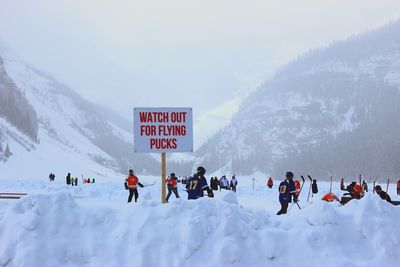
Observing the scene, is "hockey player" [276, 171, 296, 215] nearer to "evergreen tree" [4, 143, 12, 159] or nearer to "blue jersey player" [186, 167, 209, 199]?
"blue jersey player" [186, 167, 209, 199]

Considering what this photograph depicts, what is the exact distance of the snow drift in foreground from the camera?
827 centimetres


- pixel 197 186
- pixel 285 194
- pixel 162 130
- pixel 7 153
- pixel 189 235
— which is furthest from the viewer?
pixel 7 153

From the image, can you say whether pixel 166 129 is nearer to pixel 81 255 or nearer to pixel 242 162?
pixel 81 255

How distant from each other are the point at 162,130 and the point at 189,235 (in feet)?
11.1

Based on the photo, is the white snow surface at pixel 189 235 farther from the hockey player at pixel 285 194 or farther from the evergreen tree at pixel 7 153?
the evergreen tree at pixel 7 153

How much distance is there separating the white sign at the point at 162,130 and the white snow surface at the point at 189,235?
208cm

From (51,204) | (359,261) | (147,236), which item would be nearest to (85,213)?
(51,204)

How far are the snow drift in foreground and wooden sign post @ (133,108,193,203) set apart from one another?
2102 millimetres

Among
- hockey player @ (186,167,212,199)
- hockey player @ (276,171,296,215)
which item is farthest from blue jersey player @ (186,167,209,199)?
hockey player @ (276,171,296,215)

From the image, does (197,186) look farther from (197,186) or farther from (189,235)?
(189,235)

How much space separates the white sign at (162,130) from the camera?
434 inches

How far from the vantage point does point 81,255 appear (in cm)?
836

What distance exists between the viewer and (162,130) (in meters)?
11.1

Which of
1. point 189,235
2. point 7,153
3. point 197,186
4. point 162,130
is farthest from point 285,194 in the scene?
point 7,153
